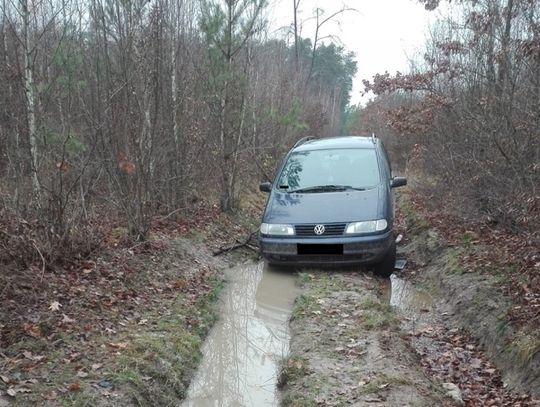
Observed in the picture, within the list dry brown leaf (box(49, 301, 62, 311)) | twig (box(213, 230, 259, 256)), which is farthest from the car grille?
dry brown leaf (box(49, 301, 62, 311))

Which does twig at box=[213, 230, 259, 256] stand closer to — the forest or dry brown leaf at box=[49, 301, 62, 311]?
the forest

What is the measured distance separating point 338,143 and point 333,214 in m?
2.24

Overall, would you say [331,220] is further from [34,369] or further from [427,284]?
[34,369]

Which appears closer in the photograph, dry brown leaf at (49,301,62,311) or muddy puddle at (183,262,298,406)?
muddy puddle at (183,262,298,406)

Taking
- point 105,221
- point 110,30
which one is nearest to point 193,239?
point 105,221

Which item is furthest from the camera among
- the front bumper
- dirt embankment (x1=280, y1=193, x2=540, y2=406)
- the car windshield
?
the car windshield

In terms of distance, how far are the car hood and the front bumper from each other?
0.88 ft

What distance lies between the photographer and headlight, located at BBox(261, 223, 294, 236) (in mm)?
7066

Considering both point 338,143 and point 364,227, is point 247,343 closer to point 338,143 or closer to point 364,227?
point 364,227

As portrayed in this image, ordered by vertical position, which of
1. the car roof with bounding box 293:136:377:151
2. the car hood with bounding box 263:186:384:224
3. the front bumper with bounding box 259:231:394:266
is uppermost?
the car roof with bounding box 293:136:377:151

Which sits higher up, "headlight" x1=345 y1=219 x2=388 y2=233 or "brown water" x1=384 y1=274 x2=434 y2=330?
"headlight" x1=345 y1=219 x2=388 y2=233

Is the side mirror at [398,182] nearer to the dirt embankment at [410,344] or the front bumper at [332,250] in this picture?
the front bumper at [332,250]

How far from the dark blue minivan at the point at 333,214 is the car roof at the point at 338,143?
11.6 inches

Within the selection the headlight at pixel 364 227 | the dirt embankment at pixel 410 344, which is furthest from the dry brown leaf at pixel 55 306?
the headlight at pixel 364 227
